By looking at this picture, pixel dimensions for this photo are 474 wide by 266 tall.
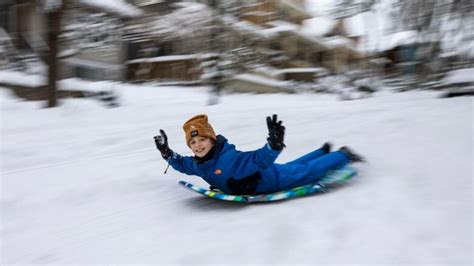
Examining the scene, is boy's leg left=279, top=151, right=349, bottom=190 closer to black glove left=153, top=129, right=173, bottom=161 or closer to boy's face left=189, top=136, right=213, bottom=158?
boy's face left=189, top=136, right=213, bottom=158

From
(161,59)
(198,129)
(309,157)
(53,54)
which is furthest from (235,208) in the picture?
(161,59)

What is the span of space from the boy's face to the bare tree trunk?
18.2 ft

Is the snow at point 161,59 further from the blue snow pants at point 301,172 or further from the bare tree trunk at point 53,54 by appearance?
the blue snow pants at point 301,172

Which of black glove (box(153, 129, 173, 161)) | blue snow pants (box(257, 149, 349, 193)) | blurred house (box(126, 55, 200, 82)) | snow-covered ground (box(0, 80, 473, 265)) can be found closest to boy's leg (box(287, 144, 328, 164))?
blue snow pants (box(257, 149, 349, 193))

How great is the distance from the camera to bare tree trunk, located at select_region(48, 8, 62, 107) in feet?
25.3

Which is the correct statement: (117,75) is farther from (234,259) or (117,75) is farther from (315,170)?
(234,259)

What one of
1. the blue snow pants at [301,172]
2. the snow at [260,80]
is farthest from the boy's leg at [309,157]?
the snow at [260,80]

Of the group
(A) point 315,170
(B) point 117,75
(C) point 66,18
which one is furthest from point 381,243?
(B) point 117,75

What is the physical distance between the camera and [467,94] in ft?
26.9

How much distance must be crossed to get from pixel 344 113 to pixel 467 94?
2.70m

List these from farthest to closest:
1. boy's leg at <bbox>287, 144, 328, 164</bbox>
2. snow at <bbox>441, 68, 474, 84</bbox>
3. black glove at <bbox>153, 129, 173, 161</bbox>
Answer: snow at <bbox>441, 68, 474, 84</bbox>
boy's leg at <bbox>287, 144, 328, 164</bbox>
black glove at <bbox>153, 129, 173, 161</bbox>

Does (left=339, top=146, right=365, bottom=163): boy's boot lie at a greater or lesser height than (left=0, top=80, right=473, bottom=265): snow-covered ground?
greater

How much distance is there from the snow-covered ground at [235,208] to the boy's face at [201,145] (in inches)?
14.6

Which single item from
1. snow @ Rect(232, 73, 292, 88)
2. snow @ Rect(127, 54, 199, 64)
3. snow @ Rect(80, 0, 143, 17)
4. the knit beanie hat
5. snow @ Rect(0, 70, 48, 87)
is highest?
snow @ Rect(80, 0, 143, 17)
